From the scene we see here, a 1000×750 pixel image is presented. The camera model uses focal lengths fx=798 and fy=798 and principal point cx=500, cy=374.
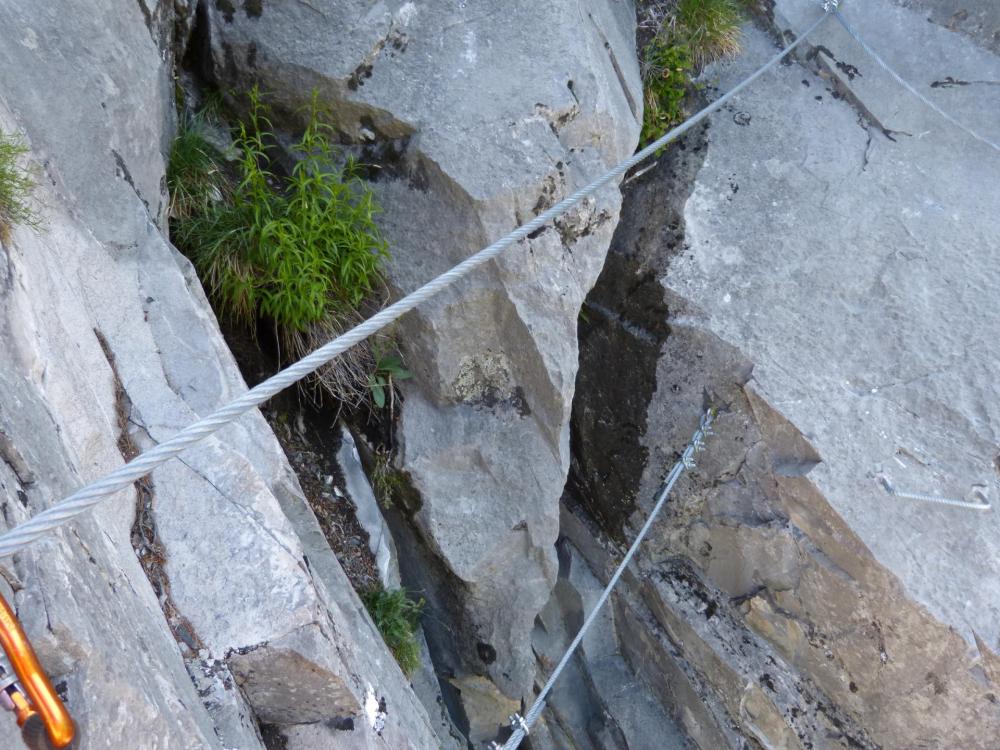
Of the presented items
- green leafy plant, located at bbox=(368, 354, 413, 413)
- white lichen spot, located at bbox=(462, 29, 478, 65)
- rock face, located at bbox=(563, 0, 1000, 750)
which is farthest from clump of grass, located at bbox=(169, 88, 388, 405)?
rock face, located at bbox=(563, 0, 1000, 750)

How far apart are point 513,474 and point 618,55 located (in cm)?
230

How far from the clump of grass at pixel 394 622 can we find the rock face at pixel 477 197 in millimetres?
351

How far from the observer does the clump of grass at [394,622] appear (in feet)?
11.9

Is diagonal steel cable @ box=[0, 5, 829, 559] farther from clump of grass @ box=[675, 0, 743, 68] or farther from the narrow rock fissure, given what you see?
clump of grass @ box=[675, 0, 743, 68]

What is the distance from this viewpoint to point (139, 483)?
237 cm

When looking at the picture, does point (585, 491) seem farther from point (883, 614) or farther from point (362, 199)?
point (362, 199)

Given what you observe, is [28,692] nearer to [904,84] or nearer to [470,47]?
[470,47]

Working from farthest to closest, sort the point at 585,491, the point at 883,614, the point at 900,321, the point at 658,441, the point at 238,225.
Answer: the point at 585,491 → the point at 658,441 → the point at 900,321 → the point at 883,614 → the point at 238,225

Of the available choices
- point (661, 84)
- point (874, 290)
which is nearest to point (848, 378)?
point (874, 290)

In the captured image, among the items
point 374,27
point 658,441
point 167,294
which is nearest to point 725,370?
point 658,441

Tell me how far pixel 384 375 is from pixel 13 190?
1854 millimetres

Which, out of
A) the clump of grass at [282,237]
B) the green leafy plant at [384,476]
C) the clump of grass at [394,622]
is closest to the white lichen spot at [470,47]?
the clump of grass at [282,237]

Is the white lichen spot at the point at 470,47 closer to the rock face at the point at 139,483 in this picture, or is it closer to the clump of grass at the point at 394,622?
the rock face at the point at 139,483

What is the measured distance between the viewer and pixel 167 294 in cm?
288
